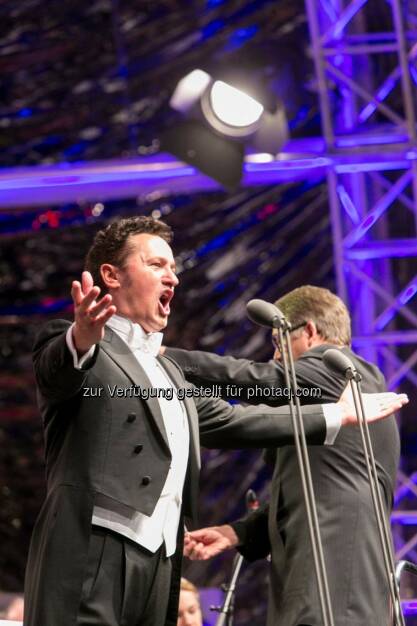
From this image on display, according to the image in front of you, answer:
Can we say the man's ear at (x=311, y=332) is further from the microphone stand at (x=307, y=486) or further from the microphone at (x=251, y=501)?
the microphone stand at (x=307, y=486)

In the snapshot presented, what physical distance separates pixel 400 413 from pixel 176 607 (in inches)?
161

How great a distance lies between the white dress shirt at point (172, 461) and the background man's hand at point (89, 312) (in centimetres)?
6

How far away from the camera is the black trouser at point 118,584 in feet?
7.77

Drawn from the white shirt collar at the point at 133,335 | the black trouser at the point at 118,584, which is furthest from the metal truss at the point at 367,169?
the black trouser at the point at 118,584

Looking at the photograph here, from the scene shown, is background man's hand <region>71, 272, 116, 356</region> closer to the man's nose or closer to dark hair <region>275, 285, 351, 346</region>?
the man's nose

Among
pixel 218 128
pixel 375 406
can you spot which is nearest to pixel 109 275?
pixel 375 406

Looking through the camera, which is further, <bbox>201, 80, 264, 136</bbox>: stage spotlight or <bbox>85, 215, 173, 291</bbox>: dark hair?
<bbox>201, 80, 264, 136</bbox>: stage spotlight

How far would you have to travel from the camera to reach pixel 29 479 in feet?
22.2

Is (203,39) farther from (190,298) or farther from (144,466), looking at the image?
(144,466)

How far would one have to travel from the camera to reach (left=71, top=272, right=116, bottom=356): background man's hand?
227 centimetres

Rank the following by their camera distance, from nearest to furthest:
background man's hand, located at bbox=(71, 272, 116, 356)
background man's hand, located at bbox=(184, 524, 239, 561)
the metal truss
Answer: background man's hand, located at bbox=(71, 272, 116, 356) < background man's hand, located at bbox=(184, 524, 239, 561) < the metal truss

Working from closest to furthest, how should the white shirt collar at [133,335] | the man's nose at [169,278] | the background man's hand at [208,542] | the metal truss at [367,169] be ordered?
the white shirt collar at [133,335] < the man's nose at [169,278] < the background man's hand at [208,542] < the metal truss at [367,169]

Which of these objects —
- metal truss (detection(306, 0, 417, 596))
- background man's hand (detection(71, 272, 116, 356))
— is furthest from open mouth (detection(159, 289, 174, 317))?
metal truss (detection(306, 0, 417, 596))

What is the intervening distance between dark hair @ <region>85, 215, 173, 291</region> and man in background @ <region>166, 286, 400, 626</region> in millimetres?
522
